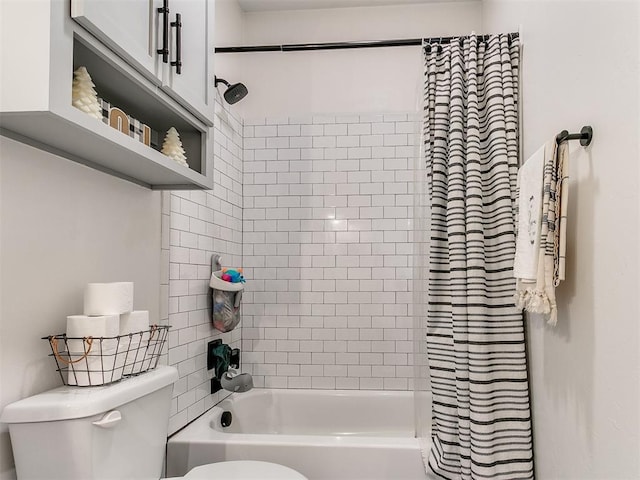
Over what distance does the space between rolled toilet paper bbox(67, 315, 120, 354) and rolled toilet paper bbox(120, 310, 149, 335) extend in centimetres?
8

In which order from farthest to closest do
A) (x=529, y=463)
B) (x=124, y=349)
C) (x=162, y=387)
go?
(x=529, y=463) → (x=162, y=387) → (x=124, y=349)

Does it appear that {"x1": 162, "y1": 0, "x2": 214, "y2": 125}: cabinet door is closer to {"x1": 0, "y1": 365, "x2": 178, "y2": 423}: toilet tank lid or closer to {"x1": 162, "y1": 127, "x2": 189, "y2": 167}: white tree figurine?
{"x1": 162, "y1": 127, "x2": 189, "y2": 167}: white tree figurine

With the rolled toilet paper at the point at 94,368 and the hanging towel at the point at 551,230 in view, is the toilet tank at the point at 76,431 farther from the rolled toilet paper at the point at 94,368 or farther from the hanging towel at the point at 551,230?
the hanging towel at the point at 551,230

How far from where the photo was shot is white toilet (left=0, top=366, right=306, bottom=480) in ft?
3.95

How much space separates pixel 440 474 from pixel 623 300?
108cm

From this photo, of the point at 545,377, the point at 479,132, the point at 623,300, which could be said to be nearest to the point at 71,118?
the point at 623,300

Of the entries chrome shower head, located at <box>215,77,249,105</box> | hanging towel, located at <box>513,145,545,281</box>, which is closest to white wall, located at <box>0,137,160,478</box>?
chrome shower head, located at <box>215,77,249,105</box>

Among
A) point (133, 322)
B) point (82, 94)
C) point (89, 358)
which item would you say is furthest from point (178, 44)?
point (89, 358)

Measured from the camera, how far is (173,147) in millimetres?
1693

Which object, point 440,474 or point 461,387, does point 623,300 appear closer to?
point 461,387

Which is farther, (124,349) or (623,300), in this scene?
(124,349)

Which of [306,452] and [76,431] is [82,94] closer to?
[76,431]

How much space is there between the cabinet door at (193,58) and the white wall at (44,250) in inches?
14.2

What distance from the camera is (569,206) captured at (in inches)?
56.8
